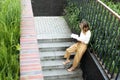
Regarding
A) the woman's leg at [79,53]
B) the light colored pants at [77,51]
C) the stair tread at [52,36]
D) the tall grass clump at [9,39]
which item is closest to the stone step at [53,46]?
the stair tread at [52,36]

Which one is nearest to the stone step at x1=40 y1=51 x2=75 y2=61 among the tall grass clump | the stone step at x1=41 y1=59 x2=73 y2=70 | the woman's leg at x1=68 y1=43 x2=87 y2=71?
the stone step at x1=41 y1=59 x2=73 y2=70

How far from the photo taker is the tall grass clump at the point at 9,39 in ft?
9.09

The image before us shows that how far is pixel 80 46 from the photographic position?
5.13m

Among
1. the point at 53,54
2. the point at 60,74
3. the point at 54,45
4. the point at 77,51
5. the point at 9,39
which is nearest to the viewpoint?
the point at 9,39

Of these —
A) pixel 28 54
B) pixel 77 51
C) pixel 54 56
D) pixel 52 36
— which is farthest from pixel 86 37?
pixel 28 54

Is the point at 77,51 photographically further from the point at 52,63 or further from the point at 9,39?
the point at 9,39

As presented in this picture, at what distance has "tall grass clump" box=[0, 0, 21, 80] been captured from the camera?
2.77m

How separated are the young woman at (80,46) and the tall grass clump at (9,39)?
1.70m

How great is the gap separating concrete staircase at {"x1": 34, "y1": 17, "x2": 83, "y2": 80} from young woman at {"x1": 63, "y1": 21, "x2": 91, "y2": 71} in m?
0.19

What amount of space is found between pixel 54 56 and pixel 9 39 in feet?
8.09

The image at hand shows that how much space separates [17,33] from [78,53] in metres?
2.13

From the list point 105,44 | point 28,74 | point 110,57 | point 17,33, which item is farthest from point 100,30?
point 28,74

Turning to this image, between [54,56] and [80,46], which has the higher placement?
[80,46]

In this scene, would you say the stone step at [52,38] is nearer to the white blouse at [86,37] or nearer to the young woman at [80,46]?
the young woman at [80,46]
